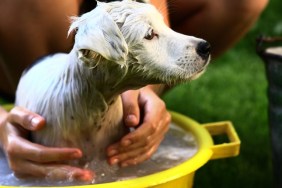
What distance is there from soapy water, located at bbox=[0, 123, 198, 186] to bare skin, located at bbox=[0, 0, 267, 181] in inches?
0.6

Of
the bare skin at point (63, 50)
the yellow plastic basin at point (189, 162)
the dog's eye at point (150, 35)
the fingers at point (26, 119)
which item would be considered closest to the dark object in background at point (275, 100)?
the yellow plastic basin at point (189, 162)

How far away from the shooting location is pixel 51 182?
3.25 ft

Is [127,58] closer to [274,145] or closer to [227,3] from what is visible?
[274,145]

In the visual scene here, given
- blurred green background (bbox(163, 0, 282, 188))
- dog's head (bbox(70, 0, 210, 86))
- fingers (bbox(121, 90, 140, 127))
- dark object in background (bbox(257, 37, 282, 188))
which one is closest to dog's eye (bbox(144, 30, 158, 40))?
dog's head (bbox(70, 0, 210, 86))

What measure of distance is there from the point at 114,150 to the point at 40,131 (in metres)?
0.14

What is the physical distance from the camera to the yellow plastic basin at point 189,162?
0.89 metres

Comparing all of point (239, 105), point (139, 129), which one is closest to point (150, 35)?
point (139, 129)

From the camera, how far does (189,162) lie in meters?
0.96

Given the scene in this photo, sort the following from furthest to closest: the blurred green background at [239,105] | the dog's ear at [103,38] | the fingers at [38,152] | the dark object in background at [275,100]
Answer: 1. the blurred green background at [239,105]
2. the dark object in background at [275,100]
3. the fingers at [38,152]
4. the dog's ear at [103,38]

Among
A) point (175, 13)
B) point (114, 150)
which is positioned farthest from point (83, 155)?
point (175, 13)

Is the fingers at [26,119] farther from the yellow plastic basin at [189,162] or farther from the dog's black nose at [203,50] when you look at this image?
the dog's black nose at [203,50]

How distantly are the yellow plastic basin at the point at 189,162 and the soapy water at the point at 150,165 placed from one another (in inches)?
0.9

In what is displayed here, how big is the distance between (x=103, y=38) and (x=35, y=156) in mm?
282

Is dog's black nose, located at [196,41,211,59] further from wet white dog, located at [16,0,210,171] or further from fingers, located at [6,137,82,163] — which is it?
fingers, located at [6,137,82,163]
